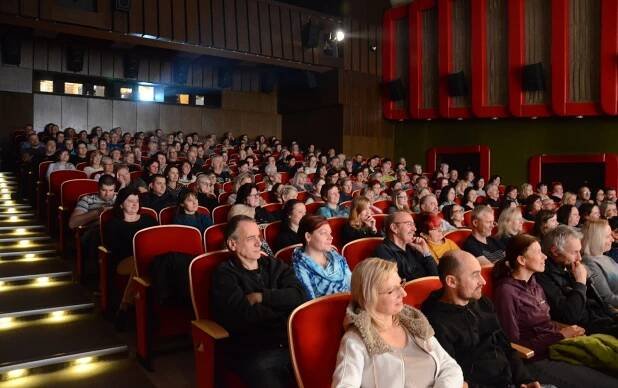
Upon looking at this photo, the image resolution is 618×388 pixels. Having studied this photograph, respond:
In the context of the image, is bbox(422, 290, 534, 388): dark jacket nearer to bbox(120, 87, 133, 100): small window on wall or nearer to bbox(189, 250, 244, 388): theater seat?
bbox(189, 250, 244, 388): theater seat

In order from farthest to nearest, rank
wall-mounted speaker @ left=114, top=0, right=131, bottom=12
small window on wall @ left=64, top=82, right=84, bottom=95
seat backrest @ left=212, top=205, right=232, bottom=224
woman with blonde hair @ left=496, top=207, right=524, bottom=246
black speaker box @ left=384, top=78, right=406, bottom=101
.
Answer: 1. black speaker box @ left=384, top=78, right=406, bottom=101
2. small window on wall @ left=64, top=82, right=84, bottom=95
3. wall-mounted speaker @ left=114, top=0, right=131, bottom=12
4. seat backrest @ left=212, top=205, right=232, bottom=224
5. woman with blonde hair @ left=496, top=207, right=524, bottom=246

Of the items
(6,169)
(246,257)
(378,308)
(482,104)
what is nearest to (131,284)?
(246,257)

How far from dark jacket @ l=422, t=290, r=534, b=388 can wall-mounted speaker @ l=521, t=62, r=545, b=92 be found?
516 cm

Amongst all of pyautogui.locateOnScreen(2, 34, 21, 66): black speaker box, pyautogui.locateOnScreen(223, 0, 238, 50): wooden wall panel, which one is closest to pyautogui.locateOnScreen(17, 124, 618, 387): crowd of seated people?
pyautogui.locateOnScreen(223, 0, 238, 50): wooden wall panel

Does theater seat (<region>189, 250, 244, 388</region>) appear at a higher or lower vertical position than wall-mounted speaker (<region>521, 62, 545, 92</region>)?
lower

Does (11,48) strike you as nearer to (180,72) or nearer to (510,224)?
(180,72)

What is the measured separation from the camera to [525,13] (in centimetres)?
595

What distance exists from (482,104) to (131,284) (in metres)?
5.46

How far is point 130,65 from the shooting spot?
7051 millimetres

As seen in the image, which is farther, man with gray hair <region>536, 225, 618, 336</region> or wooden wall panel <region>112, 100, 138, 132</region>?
wooden wall panel <region>112, 100, 138, 132</region>

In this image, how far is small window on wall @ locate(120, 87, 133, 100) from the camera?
7359mm

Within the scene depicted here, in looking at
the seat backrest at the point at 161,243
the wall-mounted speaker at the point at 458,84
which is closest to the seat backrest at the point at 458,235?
the seat backrest at the point at 161,243

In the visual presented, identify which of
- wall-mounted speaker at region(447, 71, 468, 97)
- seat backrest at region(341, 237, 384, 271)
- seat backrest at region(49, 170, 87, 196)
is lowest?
seat backrest at region(341, 237, 384, 271)

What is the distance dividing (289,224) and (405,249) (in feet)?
1.82
